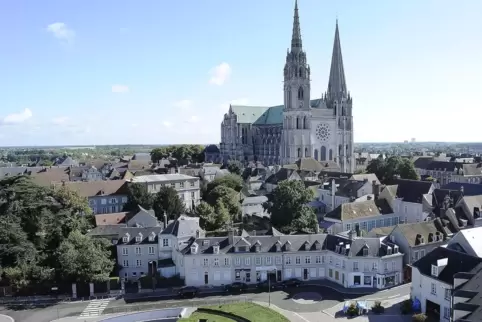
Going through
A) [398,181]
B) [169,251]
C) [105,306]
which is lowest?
[105,306]

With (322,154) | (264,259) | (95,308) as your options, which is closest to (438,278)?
(264,259)

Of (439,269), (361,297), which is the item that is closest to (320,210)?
(361,297)

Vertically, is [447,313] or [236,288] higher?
[447,313]

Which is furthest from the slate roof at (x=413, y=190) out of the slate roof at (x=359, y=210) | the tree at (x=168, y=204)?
the tree at (x=168, y=204)

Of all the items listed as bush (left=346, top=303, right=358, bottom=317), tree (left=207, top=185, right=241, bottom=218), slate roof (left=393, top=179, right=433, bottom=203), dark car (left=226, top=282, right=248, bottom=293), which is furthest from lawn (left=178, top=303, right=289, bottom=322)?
slate roof (left=393, top=179, right=433, bottom=203)

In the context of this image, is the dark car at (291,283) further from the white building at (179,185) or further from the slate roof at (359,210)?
the white building at (179,185)

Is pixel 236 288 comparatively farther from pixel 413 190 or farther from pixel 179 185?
pixel 179 185

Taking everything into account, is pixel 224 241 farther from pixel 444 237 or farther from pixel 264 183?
pixel 264 183
